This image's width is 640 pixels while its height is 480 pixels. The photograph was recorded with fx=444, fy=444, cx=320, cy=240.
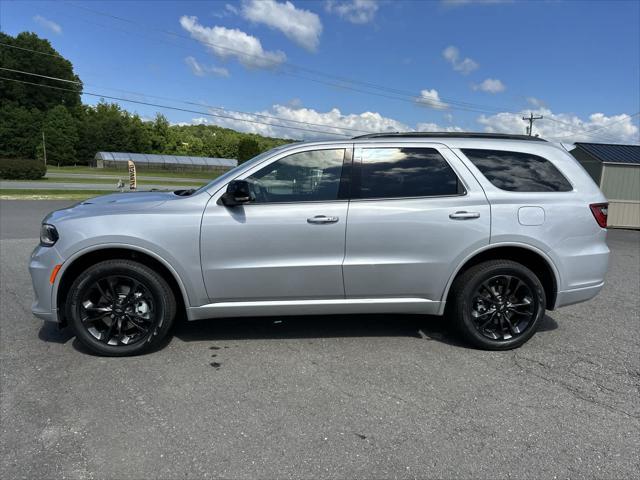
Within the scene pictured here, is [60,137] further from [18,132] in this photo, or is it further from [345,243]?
[345,243]

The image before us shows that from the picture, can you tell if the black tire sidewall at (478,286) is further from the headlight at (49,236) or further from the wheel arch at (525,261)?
the headlight at (49,236)

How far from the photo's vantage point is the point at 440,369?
3.63 metres

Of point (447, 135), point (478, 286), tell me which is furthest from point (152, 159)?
point (478, 286)

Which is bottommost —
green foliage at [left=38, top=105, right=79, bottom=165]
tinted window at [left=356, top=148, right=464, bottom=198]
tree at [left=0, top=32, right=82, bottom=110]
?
tinted window at [left=356, top=148, right=464, bottom=198]

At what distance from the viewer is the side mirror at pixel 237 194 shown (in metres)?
3.65

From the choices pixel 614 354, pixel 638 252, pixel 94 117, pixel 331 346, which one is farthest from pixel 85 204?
pixel 94 117

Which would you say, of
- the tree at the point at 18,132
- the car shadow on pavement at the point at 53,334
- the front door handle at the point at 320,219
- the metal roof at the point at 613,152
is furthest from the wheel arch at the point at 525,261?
the tree at the point at 18,132

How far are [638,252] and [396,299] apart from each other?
30.8ft

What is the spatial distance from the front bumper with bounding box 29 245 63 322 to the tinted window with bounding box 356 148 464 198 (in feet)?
8.57

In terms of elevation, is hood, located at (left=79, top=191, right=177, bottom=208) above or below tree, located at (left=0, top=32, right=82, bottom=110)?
below

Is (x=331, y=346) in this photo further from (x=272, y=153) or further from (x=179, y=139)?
(x=179, y=139)

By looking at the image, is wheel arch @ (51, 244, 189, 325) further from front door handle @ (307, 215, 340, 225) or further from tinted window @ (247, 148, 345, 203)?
front door handle @ (307, 215, 340, 225)

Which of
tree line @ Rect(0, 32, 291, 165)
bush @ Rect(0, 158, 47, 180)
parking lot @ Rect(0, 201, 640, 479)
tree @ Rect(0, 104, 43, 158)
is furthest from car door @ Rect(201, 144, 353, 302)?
tree @ Rect(0, 104, 43, 158)

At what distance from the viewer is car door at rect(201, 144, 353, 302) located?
3.71m
